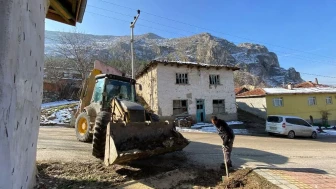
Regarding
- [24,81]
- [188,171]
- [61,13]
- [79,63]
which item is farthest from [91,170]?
[79,63]

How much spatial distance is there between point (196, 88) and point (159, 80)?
Result: 14.6ft

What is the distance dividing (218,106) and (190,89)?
402cm

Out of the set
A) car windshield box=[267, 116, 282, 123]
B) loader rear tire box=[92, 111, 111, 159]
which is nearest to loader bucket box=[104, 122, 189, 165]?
loader rear tire box=[92, 111, 111, 159]

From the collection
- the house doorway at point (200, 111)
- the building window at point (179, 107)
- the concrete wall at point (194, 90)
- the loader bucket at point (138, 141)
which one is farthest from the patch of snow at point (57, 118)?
the loader bucket at point (138, 141)

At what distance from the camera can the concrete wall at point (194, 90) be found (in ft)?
76.2

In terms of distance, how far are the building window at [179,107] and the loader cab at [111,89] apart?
14.8 m

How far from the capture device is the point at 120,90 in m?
8.83

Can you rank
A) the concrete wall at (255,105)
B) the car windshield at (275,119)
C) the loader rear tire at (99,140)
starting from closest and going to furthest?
the loader rear tire at (99,140), the car windshield at (275,119), the concrete wall at (255,105)

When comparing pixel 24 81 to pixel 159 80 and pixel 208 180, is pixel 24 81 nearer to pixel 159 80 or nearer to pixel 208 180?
pixel 208 180

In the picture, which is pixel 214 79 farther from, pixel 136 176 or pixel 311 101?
pixel 136 176

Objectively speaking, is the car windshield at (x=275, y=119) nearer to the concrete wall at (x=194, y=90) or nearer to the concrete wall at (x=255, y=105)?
the concrete wall at (x=194, y=90)

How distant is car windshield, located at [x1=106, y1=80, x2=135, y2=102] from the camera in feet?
27.8

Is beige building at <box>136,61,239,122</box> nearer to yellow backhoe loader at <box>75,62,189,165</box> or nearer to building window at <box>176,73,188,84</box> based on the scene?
building window at <box>176,73,188,84</box>

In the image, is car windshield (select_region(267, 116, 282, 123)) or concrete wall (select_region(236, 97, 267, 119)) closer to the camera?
car windshield (select_region(267, 116, 282, 123))
